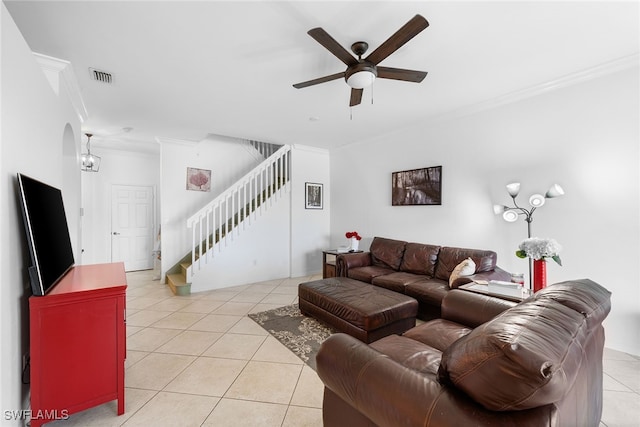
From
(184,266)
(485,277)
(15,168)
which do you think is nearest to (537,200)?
(485,277)

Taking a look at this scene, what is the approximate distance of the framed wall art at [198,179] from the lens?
5.34 meters

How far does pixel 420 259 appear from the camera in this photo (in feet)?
12.4

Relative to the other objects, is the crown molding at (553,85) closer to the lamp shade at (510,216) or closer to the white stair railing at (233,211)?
the lamp shade at (510,216)

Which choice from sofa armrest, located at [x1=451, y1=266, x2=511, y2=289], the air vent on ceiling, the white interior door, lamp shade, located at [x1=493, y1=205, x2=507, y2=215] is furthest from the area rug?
the white interior door

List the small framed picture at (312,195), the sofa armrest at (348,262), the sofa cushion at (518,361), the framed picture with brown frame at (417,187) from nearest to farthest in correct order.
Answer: the sofa cushion at (518,361) < the framed picture with brown frame at (417,187) < the sofa armrest at (348,262) < the small framed picture at (312,195)

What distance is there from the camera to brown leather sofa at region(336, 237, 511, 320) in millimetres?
3064

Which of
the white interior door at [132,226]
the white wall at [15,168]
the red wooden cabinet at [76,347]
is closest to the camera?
the white wall at [15,168]

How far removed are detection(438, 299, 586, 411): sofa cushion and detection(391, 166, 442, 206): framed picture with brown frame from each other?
316cm

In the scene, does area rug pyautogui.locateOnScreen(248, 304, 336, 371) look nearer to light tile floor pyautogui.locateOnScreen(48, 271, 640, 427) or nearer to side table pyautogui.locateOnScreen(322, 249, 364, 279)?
light tile floor pyautogui.locateOnScreen(48, 271, 640, 427)

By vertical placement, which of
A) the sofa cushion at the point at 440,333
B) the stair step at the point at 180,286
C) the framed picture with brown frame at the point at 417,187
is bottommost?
the stair step at the point at 180,286

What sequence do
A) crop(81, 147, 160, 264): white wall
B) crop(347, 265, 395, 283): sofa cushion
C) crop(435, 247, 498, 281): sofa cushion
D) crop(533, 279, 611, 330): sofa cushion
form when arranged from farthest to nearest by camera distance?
crop(81, 147, 160, 264): white wall < crop(347, 265, 395, 283): sofa cushion < crop(435, 247, 498, 281): sofa cushion < crop(533, 279, 611, 330): sofa cushion

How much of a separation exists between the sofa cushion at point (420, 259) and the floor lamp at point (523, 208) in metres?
0.94

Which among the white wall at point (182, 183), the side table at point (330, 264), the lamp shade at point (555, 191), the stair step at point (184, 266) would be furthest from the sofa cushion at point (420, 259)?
the white wall at point (182, 183)

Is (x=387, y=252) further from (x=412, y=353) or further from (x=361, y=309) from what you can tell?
(x=412, y=353)
